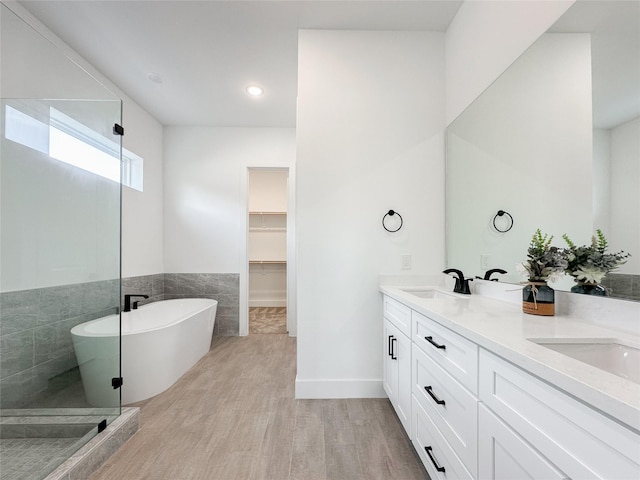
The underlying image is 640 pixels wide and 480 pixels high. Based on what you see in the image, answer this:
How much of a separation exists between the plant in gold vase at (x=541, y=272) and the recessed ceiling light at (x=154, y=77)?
344cm

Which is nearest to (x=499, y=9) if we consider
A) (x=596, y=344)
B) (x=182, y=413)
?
(x=596, y=344)

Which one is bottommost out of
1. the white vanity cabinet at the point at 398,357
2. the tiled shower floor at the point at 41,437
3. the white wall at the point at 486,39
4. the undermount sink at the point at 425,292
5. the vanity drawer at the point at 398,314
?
the tiled shower floor at the point at 41,437

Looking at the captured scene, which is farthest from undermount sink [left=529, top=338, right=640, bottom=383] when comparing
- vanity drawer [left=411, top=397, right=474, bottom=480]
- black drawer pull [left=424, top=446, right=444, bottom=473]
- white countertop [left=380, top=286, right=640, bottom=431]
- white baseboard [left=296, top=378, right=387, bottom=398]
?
white baseboard [left=296, top=378, right=387, bottom=398]

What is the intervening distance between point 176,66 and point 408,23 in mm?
2113

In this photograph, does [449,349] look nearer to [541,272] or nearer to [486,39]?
[541,272]

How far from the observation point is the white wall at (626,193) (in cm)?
95

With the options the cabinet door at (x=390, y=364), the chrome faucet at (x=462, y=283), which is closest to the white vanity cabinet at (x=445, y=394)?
the cabinet door at (x=390, y=364)

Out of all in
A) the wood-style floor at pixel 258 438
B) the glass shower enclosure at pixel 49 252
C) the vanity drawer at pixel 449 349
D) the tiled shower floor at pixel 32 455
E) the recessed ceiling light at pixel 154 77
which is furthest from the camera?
the recessed ceiling light at pixel 154 77

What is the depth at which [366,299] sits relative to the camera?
2.23 metres

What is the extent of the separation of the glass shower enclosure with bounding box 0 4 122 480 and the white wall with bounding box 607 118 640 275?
103 inches

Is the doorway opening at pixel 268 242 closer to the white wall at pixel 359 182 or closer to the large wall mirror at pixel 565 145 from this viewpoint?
the white wall at pixel 359 182

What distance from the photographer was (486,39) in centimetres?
175

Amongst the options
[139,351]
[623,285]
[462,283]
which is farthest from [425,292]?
[139,351]

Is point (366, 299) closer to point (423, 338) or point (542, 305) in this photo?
point (423, 338)
